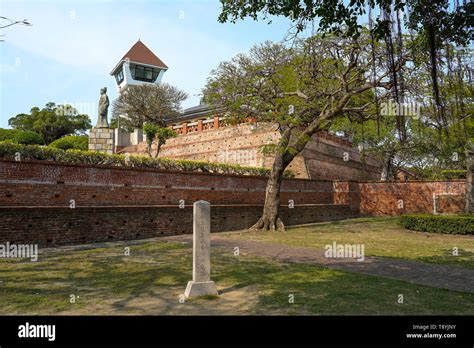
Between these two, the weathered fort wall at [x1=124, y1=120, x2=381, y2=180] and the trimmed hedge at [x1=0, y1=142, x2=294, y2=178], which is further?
the weathered fort wall at [x1=124, y1=120, x2=381, y2=180]

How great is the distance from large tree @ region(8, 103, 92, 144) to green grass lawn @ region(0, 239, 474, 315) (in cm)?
4865

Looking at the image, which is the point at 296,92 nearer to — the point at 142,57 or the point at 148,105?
the point at 148,105

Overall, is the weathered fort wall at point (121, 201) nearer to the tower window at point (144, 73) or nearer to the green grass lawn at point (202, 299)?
the green grass lawn at point (202, 299)

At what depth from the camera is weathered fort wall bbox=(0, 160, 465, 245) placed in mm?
11789

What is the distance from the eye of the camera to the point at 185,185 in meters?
17.5

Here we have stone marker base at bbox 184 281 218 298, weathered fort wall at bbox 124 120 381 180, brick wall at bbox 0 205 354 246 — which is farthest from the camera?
→ weathered fort wall at bbox 124 120 381 180

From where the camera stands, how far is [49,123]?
174 feet

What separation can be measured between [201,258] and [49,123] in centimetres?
5433

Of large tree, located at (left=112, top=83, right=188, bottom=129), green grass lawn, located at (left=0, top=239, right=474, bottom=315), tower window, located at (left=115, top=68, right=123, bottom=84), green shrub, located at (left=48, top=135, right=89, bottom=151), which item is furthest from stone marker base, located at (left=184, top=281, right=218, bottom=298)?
tower window, located at (left=115, top=68, right=123, bottom=84)

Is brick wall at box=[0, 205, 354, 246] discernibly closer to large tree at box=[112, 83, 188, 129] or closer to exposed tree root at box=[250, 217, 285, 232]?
exposed tree root at box=[250, 217, 285, 232]

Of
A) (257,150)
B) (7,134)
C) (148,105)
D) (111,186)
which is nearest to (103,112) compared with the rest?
(111,186)

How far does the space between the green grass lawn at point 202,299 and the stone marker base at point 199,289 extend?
0.18 meters
